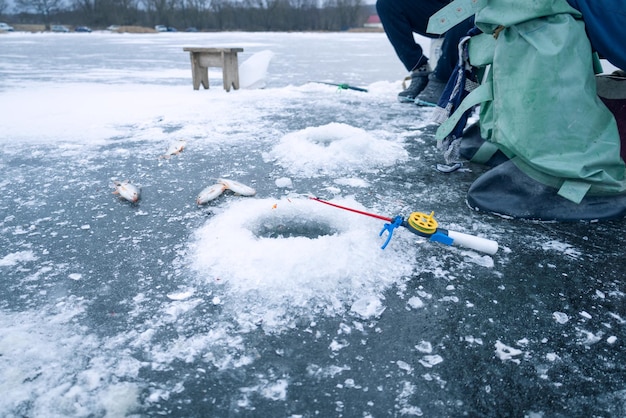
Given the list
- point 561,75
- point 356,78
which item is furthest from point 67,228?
point 356,78

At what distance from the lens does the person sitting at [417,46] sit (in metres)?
3.44

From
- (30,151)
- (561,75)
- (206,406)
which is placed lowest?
(206,406)

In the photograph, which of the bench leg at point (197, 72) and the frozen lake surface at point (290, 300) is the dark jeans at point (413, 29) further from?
the bench leg at point (197, 72)

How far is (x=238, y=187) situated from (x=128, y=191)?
50cm

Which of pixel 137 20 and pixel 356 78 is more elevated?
pixel 137 20

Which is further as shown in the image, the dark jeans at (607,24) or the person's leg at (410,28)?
the person's leg at (410,28)

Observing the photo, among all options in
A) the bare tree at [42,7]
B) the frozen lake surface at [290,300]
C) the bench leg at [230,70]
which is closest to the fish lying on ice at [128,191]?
the frozen lake surface at [290,300]

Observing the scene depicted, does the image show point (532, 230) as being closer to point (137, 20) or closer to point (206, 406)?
point (206, 406)

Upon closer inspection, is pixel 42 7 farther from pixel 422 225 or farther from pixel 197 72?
pixel 422 225

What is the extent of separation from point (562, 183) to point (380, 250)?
0.82 m

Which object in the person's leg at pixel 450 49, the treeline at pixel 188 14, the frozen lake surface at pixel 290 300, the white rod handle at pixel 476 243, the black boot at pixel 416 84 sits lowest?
the frozen lake surface at pixel 290 300

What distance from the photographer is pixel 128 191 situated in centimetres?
189

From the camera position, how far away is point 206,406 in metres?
0.87

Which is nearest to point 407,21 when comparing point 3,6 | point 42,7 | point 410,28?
point 410,28
